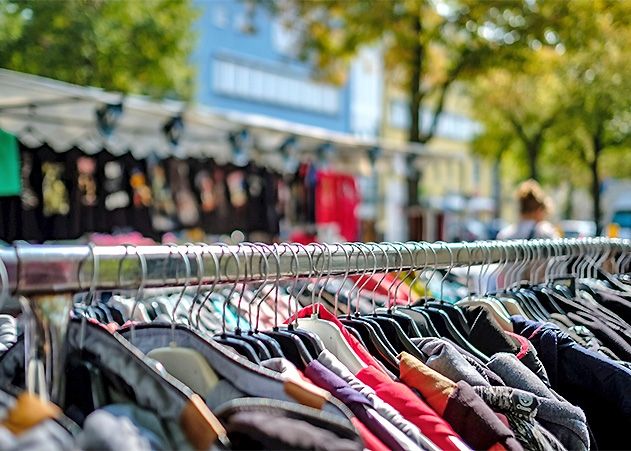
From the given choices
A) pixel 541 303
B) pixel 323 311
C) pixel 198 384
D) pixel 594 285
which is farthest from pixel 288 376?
pixel 594 285

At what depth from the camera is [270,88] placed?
2316 cm

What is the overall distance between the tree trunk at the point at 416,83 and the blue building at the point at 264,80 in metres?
8.39

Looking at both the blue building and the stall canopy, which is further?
the blue building

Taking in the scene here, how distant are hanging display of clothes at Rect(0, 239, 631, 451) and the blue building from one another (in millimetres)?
18099

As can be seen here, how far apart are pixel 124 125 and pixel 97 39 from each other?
2.88 m

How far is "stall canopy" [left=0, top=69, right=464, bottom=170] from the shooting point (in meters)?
5.08

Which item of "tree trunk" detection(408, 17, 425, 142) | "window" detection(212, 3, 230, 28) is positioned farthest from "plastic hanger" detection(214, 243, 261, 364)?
"window" detection(212, 3, 230, 28)

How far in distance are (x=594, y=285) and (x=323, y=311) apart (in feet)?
3.94

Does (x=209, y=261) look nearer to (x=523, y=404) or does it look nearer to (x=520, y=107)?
(x=523, y=404)

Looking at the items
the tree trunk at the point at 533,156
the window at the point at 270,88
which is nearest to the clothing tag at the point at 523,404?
the tree trunk at the point at 533,156

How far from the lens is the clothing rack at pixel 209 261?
1.00 m

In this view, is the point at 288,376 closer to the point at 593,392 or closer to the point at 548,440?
the point at 548,440

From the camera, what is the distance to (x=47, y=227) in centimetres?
473

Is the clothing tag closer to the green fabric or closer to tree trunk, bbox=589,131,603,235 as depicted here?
the green fabric
